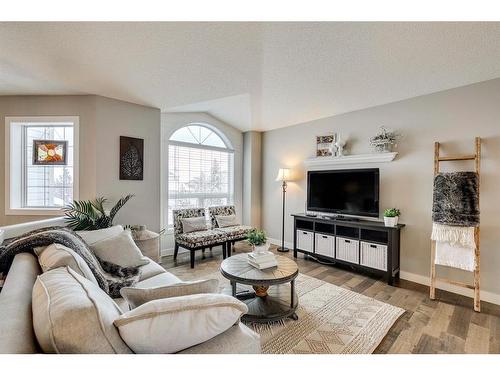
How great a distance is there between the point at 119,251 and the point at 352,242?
9.00ft

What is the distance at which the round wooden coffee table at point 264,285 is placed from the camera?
1917 mm

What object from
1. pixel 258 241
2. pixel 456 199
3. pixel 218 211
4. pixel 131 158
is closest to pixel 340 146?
pixel 456 199

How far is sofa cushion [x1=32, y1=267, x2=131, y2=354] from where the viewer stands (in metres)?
0.68

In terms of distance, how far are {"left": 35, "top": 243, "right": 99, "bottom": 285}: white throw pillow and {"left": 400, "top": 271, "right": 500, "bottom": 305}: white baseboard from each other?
11.0 feet

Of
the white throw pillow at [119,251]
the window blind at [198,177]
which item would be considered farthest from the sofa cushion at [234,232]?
the white throw pillow at [119,251]

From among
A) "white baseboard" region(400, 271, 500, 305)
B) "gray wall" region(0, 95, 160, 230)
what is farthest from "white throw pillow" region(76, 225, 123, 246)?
"white baseboard" region(400, 271, 500, 305)

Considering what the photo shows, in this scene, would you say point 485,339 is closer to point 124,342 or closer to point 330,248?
point 330,248

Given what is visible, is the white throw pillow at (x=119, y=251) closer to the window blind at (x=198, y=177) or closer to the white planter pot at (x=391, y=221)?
the window blind at (x=198, y=177)

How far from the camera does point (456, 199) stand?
2348 millimetres

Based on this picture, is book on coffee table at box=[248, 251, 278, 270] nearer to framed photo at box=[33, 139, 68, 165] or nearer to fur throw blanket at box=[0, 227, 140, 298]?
fur throw blanket at box=[0, 227, 140, 298]

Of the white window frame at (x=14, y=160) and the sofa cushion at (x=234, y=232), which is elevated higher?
the white window frame at (x=14, y=160)

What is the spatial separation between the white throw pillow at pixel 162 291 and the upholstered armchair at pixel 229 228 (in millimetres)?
2458

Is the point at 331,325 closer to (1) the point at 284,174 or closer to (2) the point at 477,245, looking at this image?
(2) the point at 477,245

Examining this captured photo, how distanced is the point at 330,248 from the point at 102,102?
362cm
